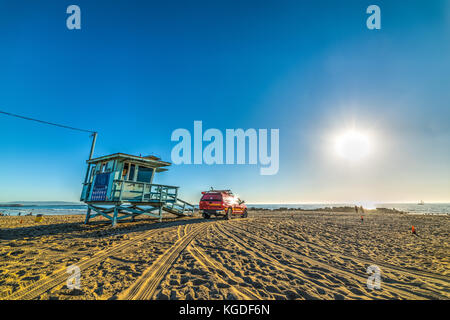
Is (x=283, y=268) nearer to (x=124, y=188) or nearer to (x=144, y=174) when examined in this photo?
(x=124, y=188)

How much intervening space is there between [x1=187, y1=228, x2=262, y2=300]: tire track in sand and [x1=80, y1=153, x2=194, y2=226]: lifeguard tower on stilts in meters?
7.77

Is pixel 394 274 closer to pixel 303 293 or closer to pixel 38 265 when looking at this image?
pixel 303 293

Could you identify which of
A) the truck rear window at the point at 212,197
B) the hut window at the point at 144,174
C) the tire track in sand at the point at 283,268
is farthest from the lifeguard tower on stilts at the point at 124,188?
the tire track in sand at the point at 283,268

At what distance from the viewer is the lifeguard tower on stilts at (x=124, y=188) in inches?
473

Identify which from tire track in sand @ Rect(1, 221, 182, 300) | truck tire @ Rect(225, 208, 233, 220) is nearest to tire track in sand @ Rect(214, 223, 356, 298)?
tire track in sand @ Rect(1, 221, 182, 300)

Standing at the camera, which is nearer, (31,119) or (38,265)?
(38,265)

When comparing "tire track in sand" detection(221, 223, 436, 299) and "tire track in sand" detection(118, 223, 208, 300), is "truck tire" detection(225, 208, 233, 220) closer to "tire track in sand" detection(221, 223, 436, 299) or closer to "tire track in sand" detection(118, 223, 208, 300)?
"tire track in sand" detection(221, 223, 436, 299)

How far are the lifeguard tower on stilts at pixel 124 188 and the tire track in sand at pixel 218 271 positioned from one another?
7.77 m

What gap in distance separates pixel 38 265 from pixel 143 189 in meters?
7.96

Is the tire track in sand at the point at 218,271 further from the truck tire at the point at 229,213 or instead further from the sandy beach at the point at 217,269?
the truck tire at the point at 229,213

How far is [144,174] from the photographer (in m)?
14.5

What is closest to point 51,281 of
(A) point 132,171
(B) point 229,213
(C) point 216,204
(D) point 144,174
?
(A) point 132,171

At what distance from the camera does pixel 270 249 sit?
6.42 metres
